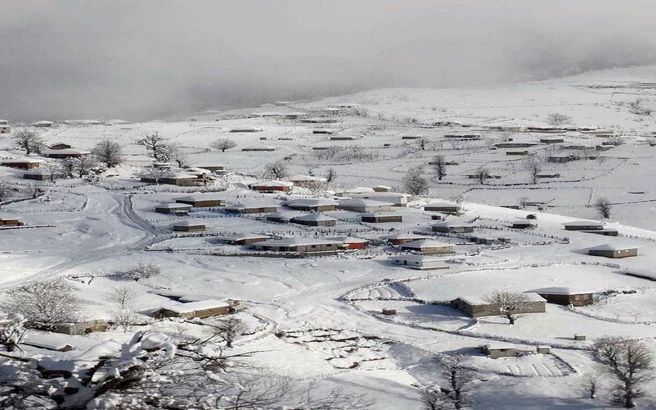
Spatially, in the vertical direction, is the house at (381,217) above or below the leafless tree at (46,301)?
below

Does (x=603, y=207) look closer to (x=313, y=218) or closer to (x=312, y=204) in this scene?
(x=312, y=204)

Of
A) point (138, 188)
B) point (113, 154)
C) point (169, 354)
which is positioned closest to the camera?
point (169, 354)

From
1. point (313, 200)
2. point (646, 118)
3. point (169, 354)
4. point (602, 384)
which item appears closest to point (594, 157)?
point (313, 200)

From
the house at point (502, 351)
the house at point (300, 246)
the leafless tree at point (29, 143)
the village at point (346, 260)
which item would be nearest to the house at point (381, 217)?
the village at point (346, 260)

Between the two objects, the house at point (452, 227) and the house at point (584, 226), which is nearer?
the house at point (452, 227)

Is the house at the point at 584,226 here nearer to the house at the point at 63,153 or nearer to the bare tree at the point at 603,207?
the bare tree at the point at 603,207

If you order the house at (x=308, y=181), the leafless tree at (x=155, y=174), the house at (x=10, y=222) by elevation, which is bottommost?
the house at (x=10, y=222)

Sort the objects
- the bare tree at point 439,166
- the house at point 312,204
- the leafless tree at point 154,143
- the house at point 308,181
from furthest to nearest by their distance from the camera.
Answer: the leafless tree at point 154,143, the bare tree at point 439,166, the house at point 308,181, the house at point 312,204

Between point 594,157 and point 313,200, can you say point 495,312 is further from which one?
point 594,157
